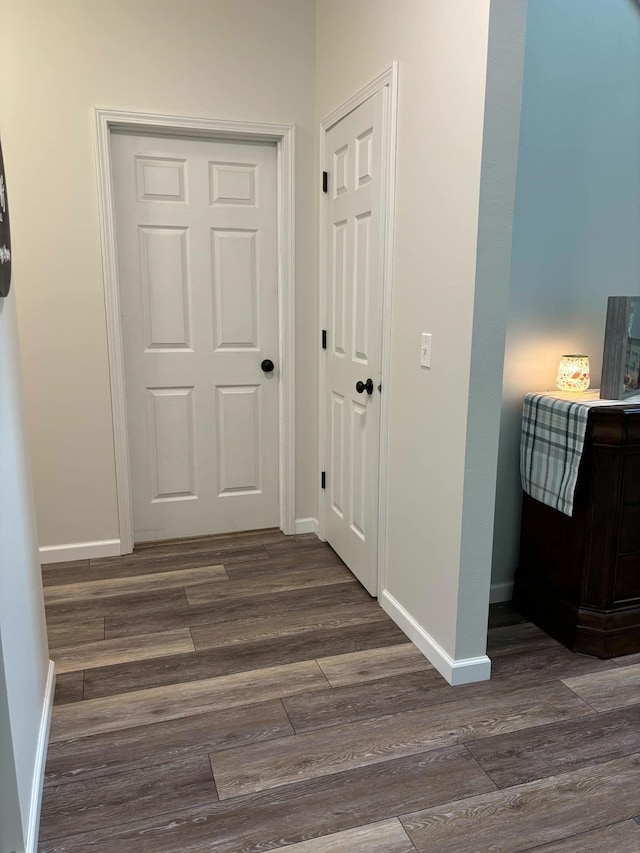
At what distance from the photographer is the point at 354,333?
2779mm

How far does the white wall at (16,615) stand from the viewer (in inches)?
52.1

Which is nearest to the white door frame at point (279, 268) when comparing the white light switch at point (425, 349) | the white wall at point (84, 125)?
the white wall at point (84, 125)

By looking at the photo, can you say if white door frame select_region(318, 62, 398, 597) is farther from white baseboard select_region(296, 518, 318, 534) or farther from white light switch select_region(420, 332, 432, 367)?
white baseboard select_region(296, 518, 318, 534)

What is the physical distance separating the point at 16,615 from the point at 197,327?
1957 millimetres

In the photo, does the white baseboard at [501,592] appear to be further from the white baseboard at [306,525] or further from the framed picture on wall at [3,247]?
the framed picture on wall at [3,247]

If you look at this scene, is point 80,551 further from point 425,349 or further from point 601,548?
point 601,548

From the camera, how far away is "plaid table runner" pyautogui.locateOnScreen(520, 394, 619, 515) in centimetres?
220

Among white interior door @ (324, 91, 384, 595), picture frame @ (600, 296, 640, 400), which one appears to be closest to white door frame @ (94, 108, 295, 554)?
white interior door @ (324, 91, 384, 595)

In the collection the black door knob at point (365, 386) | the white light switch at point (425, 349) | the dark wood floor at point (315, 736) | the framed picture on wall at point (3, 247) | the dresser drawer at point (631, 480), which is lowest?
the dark wood floor at point (315, 736)

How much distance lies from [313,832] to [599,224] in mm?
2339

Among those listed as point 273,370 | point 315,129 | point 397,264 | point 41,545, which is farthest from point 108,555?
point 315,129

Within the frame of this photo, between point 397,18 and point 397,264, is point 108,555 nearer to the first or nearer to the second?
point 397,264

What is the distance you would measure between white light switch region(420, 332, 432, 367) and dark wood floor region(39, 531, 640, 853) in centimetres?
107

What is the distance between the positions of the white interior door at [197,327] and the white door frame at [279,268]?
6 centimetres
